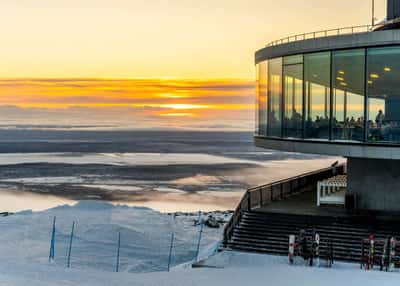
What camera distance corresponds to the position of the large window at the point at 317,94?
27.7 meters

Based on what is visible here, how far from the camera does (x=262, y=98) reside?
106 ft

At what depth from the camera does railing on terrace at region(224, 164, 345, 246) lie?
2823 cm

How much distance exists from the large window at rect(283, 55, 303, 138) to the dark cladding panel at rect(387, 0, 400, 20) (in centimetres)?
704

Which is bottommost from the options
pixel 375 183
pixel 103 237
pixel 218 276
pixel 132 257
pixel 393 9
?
pixel 132 257

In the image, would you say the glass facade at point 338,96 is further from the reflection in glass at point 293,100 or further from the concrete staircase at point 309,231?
the concrete staircase at point 309,231

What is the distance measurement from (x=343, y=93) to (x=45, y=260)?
14.6 m

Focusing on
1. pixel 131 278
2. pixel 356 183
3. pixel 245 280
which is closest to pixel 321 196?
pixel 356 183

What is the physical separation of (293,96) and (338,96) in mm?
2736

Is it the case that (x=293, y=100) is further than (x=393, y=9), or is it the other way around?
(x=393, y=9)

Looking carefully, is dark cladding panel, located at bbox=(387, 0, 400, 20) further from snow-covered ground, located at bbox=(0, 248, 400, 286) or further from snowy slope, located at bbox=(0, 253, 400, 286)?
snowy slope, located at bbox=(0, 253, 400, 286)

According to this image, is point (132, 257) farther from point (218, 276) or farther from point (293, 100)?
point (293, 100)

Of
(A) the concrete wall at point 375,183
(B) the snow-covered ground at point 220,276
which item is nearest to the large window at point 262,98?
(A) the concrete wall at point 375,183

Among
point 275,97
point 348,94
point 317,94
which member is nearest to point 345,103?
point 348,94

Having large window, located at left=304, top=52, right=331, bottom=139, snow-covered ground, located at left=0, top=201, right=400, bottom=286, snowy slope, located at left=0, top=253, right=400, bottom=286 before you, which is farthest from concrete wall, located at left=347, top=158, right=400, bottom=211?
snowy slope, located at left=0, top=253, right=400, bottom=286
